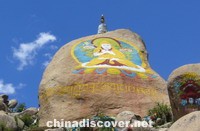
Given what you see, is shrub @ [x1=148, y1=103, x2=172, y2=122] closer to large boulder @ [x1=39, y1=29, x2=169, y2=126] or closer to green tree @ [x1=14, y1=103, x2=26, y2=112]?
large boulder @ [x1=39, y1=29, x2=169, y2=126]

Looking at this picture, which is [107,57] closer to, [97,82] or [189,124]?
[97,82]

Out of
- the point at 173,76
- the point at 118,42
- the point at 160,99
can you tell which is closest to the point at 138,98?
the point at 160,99

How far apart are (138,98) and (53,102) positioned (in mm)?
3619

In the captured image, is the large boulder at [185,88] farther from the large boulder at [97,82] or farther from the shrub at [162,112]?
the large boulder at [97,82]

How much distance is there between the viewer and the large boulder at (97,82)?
19.5 m

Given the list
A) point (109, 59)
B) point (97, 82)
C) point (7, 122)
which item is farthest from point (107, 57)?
point (7, 122)

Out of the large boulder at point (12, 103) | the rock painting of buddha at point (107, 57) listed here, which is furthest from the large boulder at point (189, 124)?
the large boulder at point (12, 103)

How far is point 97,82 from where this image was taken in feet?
66.3

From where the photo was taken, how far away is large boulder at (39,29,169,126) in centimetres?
1953

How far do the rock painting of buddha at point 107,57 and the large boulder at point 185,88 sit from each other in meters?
7.86

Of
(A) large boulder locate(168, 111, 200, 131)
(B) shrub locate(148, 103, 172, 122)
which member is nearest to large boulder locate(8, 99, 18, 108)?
(B) shrub locate(148, 103, 172, 122)

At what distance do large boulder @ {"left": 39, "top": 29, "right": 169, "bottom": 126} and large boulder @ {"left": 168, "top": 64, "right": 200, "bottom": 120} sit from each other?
251 inches

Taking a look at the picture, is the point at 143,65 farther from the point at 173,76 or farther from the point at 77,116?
the point at 173,76

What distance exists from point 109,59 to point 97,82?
1.98m
